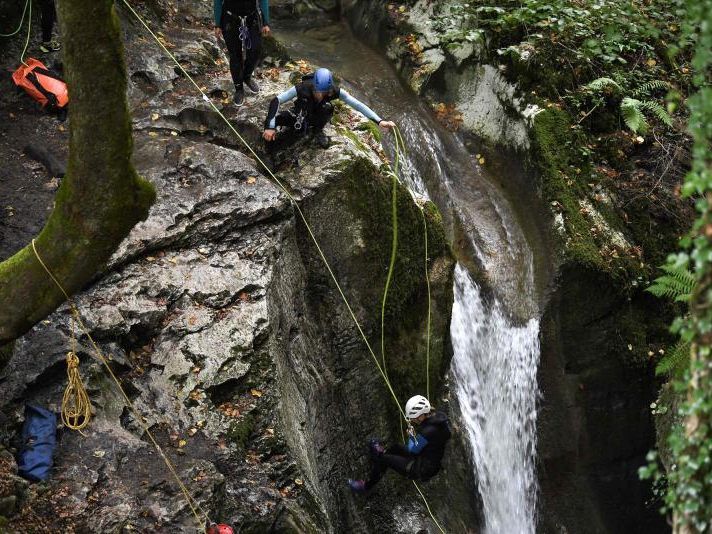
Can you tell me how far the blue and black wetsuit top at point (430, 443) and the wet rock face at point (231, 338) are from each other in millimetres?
1082

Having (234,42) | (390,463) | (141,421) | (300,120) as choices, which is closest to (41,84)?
(234,42)

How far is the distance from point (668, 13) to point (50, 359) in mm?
11483

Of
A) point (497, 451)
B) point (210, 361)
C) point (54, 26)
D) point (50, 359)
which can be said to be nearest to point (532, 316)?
point (497, 451)

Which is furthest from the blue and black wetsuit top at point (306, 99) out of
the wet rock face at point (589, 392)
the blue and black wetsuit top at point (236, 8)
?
the wet rock face at point (589, 392)

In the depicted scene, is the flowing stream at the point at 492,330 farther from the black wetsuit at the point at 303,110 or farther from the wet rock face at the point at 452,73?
the black wetsuit at the point at 303,110

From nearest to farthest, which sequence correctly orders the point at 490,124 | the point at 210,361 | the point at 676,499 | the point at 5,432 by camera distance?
A: the point at 676,499
the point at 5,432
the point at 210,361
the point at 490,124

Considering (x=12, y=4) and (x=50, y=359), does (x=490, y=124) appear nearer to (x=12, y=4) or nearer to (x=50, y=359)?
(x=12, y=4)

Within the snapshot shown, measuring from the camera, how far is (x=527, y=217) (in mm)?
11703

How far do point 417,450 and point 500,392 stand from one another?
10.1 feet

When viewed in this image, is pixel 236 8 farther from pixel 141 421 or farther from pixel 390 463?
pixel 390 463

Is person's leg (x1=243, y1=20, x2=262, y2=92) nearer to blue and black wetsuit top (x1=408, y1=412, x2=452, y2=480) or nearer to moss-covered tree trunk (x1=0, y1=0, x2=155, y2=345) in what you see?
moss-covered tree trunk (x1=0, y1=0, x2=155, y2=345)

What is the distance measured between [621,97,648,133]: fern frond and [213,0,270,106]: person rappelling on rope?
5985mm

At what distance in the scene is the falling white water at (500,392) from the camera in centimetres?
1070

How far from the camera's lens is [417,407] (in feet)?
26.5
